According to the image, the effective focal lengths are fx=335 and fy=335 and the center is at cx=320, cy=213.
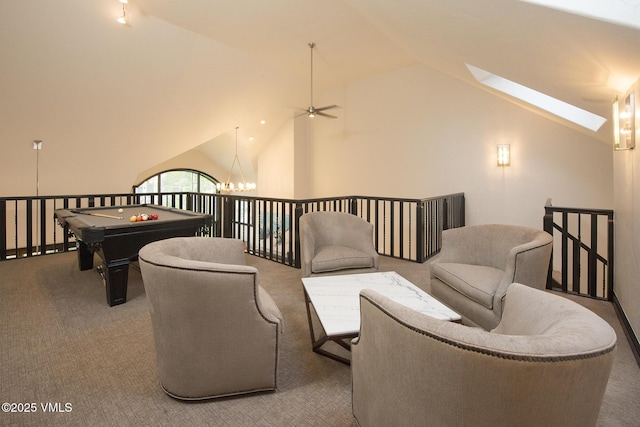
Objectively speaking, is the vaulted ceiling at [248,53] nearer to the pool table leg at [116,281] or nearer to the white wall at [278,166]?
the white wall at [278,166]

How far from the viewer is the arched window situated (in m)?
10.4

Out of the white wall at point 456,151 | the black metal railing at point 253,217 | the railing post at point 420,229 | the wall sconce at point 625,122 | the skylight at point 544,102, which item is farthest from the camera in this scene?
the white wall at point 456,151

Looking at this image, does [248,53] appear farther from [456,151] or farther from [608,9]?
[608,9]

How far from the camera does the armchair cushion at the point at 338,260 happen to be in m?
3.21

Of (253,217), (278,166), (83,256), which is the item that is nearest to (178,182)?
(278,166)

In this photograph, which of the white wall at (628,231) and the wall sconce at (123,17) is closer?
the white wall at (628,231)

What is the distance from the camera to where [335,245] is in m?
3.64

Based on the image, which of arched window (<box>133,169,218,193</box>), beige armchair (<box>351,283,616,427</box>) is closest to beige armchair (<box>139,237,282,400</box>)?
beige armchair (<box>351,283,616,427</box>)

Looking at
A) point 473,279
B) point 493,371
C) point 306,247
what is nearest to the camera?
point 493,371

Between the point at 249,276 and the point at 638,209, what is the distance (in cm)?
271

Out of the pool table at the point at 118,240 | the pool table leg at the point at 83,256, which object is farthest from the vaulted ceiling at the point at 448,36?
the pool table leg at the point at 83,256

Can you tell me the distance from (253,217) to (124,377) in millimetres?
3647

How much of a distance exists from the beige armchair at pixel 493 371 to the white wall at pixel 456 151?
483cm

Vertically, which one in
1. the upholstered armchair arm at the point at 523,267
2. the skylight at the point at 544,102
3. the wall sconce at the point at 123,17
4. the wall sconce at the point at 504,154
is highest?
the wall sconce at the point at 123,17
